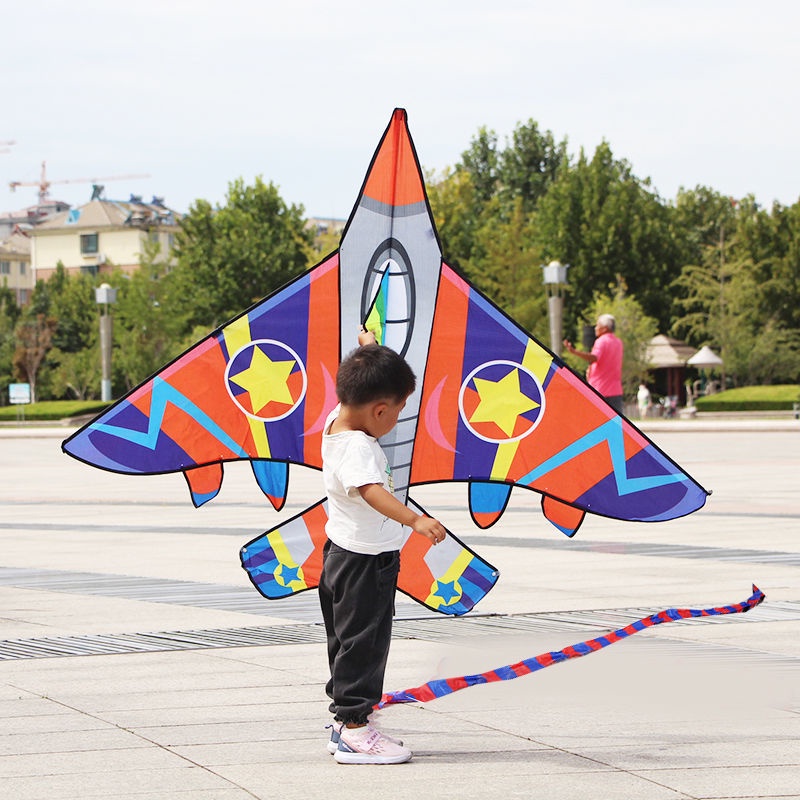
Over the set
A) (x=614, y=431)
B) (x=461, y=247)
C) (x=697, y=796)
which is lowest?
Result: (x=697, y=796)

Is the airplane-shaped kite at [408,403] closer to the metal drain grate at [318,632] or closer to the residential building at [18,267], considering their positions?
the metal drain grate at [318,632]

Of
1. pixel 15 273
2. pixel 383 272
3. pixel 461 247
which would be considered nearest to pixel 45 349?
Answer: pixel 461 247

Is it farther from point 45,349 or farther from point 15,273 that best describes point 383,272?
point 15,273

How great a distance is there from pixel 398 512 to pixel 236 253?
2778 inches

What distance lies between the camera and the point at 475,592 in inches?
276

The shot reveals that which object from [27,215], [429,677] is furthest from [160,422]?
[27,215]

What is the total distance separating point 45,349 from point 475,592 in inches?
2892

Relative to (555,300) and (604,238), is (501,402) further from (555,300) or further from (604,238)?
(604,238)

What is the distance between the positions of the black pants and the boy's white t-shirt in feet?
0.15

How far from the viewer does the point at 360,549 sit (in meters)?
4.96

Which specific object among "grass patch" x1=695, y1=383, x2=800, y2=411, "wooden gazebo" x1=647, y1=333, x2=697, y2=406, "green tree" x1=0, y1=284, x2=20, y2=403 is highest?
"green tree" x1=0, y1=284, x2=20, y2=403

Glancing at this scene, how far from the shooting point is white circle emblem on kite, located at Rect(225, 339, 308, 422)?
6.89 metres

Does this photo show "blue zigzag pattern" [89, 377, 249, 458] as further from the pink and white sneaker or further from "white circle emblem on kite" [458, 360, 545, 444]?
the pink and white sneaker

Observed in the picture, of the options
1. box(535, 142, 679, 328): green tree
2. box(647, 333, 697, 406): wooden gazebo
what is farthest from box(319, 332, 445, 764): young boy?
box(535, 142, 679, 328): green tree
